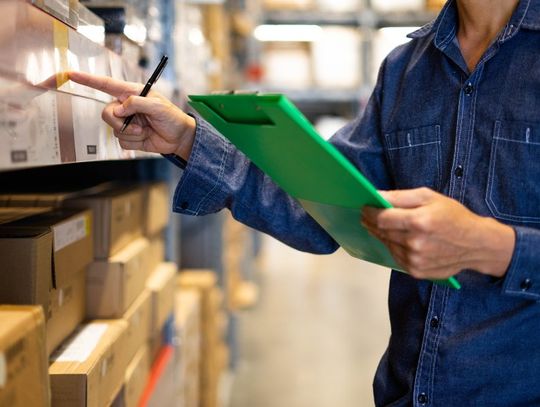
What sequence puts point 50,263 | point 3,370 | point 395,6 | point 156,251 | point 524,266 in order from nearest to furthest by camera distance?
point 3,370 < point 524,266 < point 50,263 < point 156,251 < point 395,6

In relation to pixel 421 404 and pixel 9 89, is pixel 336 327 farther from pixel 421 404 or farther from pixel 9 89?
pixel 9 89

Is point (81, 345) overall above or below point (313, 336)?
above

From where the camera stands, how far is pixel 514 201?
1094 mm

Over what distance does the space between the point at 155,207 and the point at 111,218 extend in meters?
0.49

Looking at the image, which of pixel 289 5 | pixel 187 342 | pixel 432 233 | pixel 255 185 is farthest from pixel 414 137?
pixel 289 5

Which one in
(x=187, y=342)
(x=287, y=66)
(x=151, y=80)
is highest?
(x=287, y=66)

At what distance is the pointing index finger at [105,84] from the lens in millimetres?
985

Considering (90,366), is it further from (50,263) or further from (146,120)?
(146,120)

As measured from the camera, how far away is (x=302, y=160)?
845mm

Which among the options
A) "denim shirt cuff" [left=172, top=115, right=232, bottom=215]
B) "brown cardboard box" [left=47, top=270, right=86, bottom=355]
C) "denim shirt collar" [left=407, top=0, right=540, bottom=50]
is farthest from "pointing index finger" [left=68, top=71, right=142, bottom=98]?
"denim shirt collar" [left=407, top=0, right=540, bottom=50]

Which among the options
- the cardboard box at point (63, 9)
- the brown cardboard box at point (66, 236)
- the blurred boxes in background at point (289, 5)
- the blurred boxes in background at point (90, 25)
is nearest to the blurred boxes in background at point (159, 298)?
the brown cardboard box at point (66, 236)

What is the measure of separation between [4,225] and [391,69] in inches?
33.9

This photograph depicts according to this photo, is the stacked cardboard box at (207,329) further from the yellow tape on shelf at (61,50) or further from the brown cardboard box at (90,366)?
the yellow tape on shelf at (61,50)

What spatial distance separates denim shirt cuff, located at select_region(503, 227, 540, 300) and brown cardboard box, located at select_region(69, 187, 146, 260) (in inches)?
35.5
